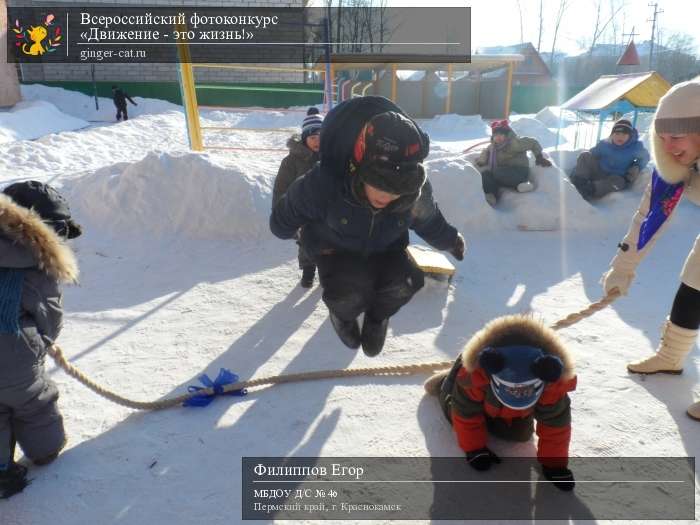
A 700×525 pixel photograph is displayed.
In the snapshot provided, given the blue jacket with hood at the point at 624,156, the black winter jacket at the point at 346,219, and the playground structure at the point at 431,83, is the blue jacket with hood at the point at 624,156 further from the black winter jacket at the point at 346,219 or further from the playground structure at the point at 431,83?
the playground structure at the point at 431,83

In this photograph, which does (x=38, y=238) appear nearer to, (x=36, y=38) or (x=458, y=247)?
(x=458, y=247)

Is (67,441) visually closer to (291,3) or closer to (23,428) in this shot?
(23,428)

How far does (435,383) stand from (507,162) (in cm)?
412

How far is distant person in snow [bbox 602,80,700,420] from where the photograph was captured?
7.57 ft

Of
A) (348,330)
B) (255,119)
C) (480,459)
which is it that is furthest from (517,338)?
(255,119)

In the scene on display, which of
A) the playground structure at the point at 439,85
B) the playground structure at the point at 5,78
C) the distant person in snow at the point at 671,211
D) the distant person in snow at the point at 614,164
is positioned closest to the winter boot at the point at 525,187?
the distant person in snow at the point at 614,164

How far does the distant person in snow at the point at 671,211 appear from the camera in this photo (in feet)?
7.57

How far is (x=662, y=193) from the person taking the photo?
261 centimetres

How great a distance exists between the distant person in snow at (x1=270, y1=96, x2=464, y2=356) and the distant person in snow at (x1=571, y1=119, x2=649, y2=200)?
4.49 m

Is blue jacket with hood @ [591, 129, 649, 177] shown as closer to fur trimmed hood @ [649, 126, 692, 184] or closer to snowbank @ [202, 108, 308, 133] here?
fur trimmed hood @ [649, 126, 692, 184]

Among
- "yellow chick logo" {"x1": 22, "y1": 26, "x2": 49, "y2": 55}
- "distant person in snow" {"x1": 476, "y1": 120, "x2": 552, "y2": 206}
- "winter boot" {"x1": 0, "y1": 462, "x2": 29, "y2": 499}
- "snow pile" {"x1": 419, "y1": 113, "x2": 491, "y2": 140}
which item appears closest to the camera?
"winter boot" {"x1": 0, "y1": 462, "x2": 29, "y2": 499}

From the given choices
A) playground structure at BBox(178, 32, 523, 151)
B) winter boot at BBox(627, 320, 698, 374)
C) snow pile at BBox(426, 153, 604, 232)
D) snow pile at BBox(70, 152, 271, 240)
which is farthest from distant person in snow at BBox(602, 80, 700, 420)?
playground structure at BBox(178, 32, 523, 151)

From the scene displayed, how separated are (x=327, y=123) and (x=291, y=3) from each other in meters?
18.4

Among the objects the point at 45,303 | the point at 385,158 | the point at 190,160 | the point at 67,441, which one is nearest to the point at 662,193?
the point at 385,158
